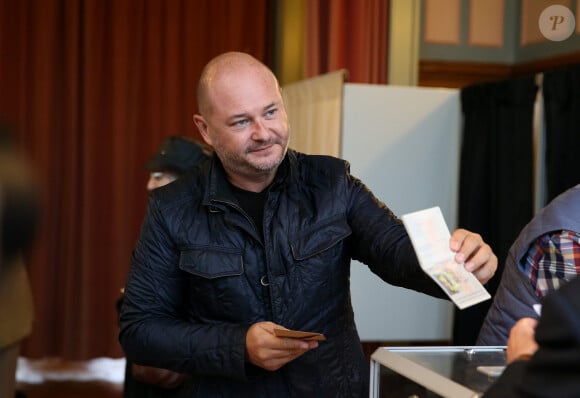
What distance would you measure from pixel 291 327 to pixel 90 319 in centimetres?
421

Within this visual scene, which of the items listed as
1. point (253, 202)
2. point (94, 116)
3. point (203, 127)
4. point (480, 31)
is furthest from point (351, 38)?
point (253, 202)

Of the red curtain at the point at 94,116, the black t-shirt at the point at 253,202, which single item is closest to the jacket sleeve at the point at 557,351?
the black t-shirt at the point at 253,202

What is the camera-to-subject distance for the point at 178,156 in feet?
11.2

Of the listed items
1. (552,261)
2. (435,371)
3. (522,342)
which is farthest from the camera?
(552,261)

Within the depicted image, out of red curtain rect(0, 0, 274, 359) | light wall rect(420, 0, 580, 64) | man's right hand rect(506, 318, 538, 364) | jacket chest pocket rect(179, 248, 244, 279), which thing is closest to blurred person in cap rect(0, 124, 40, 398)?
man's right hand rect(506, 318, 538, 364)

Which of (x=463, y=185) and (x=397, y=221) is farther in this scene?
(x=463, y=185)

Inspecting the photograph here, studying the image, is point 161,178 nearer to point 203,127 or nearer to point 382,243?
point 203,127

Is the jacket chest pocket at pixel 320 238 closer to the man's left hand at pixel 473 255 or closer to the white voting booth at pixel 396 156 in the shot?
the man's left hand at pixel 473 255

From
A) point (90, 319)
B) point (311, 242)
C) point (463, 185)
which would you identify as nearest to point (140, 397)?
point (311, 242)

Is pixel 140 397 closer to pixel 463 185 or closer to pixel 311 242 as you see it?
pixel 311 242

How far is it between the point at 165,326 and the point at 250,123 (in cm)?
55

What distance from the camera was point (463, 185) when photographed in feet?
13.9

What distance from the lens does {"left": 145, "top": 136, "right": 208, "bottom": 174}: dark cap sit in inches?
134

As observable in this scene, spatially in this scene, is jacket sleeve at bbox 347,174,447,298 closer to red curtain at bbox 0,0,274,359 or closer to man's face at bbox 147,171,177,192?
man's face at bbox 147,171,177,192
